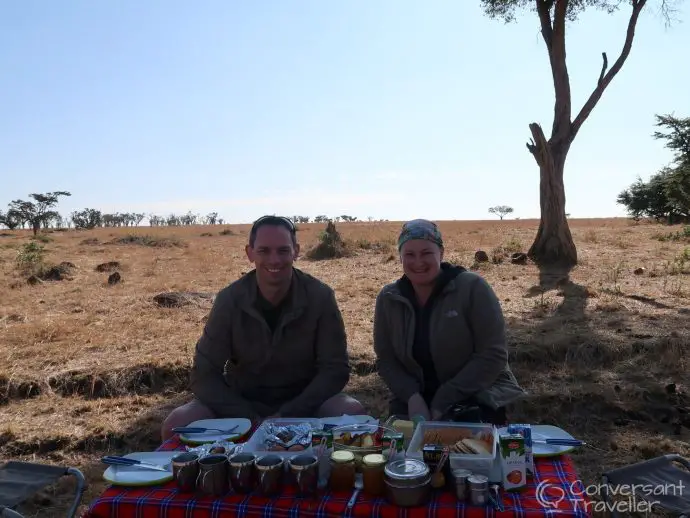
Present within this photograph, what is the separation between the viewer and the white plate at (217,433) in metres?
2.42

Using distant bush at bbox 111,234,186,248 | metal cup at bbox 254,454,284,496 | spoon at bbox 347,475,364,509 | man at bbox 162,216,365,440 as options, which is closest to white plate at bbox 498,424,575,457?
spoon at bbox 347,475,364,509

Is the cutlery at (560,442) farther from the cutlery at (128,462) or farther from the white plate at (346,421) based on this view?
the cutlery at (128,462)

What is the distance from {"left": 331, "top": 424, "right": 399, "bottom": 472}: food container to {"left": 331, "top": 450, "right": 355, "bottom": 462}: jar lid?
46 millimetres

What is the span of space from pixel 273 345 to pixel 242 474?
1218 millimetres

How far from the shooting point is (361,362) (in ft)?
17.8

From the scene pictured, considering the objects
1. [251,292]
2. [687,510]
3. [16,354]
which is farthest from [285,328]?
[16,354]

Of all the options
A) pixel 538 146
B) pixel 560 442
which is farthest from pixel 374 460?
pixel 538 146

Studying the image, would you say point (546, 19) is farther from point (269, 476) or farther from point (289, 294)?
point (269, 476)

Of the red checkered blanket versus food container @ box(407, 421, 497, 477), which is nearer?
the red checkered blanket

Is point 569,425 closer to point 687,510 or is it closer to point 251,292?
point 687,510

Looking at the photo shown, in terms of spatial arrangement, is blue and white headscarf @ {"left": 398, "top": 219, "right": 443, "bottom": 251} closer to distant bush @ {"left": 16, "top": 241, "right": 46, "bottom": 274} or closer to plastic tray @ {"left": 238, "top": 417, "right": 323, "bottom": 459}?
Answer: plastic tray @ {"left": 238, "top": 417, "right": 323, "bottom": 459}

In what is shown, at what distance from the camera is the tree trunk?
35.5 ft

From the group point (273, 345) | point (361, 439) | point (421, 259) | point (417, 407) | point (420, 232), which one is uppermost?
point (420, 232)

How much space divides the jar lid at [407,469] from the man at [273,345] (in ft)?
3.68
